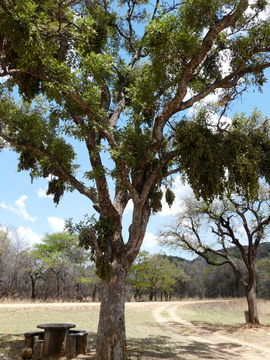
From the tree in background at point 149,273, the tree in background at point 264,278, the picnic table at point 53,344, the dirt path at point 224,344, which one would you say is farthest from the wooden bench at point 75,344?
the tree in background at point 264,278

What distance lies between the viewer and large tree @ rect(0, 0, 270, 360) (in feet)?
28.0

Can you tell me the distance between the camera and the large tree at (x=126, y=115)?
8531 millimetres

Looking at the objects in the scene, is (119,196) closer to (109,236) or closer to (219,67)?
(109,236)

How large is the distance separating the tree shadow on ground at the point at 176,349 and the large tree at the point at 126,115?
217 cm

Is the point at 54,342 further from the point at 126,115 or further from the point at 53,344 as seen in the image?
the point at 126,115

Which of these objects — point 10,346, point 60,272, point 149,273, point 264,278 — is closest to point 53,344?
point 10,346

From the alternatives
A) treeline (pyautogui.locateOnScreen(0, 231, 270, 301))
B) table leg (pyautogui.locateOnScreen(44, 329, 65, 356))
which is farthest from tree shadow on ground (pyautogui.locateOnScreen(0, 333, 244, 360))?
treeline (pyautogui.locateOnScreen(0, 231, 270, 301))

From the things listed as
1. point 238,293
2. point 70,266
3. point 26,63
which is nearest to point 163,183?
point 26,63

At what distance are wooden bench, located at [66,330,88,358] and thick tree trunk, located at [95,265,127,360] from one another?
125cm

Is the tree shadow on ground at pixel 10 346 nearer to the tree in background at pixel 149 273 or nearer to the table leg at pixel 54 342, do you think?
the table leg at pixel 54 342

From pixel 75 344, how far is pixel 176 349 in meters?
3.95

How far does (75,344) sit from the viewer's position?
9.75 metres

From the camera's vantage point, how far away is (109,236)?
9.43 m

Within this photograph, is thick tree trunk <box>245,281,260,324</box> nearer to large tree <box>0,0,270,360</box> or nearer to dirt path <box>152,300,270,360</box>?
dirt path <box>152,300,270,360</box>
